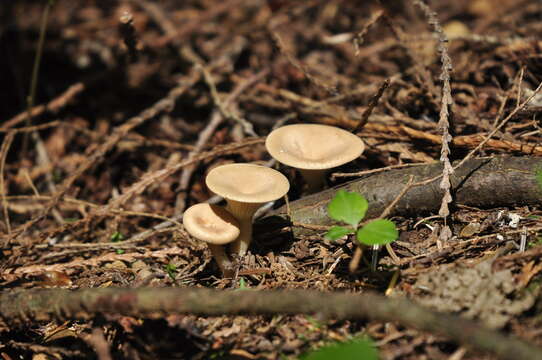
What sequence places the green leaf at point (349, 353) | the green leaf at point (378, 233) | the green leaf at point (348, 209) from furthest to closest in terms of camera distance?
the green leaf at point (348, 209)
the green leaf at point (378, 233)
the green leaf at point (349, 353)

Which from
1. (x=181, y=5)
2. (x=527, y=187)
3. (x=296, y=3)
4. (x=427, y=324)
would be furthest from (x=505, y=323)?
(x=181, y=5)

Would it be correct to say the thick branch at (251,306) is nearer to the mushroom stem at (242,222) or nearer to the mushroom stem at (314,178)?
the mushroom stem at (242,222)

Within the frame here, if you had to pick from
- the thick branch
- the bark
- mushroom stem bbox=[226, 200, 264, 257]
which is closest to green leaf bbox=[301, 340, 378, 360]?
the thick branch

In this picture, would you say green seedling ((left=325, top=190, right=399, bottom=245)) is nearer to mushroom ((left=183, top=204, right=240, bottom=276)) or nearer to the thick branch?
the thick branch

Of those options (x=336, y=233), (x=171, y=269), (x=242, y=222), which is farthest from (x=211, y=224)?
(x=336, y=233)

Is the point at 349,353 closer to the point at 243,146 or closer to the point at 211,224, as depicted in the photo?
the point at 211,224

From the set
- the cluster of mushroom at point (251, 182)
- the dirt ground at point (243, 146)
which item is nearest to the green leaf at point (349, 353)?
the dirt ground at point (243, 146)

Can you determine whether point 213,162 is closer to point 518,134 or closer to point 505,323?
point 518,134
